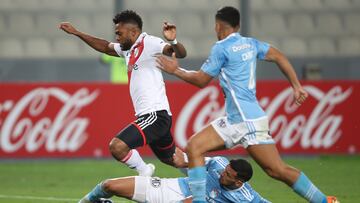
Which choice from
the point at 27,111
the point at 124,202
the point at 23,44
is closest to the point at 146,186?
the point at 124,202

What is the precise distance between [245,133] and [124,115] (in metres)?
8.79

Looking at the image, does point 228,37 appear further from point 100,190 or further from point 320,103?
point 320,103

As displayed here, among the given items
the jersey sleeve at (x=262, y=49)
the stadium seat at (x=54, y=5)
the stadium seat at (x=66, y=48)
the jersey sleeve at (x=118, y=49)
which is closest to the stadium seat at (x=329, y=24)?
the stadium seat at (x=66, y=48)

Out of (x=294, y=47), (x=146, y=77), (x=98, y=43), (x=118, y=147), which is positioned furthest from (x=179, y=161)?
(x=294, y=47)

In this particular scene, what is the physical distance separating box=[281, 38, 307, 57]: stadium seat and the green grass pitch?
3.82 m

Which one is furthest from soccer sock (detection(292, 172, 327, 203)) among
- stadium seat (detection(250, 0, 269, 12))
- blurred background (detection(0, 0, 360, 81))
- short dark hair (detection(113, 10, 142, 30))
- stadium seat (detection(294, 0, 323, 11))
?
stadium seat (detection(294, 0, 323, 11))

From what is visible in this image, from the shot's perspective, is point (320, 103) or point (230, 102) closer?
point (230, 102)

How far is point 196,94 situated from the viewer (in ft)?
62.6

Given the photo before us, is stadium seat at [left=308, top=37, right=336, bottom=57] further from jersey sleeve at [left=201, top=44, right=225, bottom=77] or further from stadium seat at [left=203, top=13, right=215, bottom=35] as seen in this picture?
jersey sleeve at [left=201, top=44, right=225, bottom=77]

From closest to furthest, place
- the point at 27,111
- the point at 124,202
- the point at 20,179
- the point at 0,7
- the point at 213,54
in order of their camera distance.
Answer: the point at 213,54, the point at 124,202, the point at 20,179, the point at 27,111, the point at 0,7

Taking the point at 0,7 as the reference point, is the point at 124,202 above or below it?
below

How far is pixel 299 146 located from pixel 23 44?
21.8 ft

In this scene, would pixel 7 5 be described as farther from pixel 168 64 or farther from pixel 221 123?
pixel 168 64

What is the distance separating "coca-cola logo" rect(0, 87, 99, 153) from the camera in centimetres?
1844
